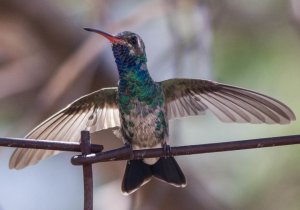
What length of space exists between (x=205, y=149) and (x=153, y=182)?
67.4 inches

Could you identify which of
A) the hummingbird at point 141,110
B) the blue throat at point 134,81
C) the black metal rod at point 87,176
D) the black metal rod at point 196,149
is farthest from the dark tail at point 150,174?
the black metal rod at point 87,176

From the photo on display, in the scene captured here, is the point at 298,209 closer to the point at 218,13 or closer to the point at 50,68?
the point at 218,13

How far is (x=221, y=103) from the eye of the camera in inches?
106

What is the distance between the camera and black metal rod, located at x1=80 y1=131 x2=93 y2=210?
1.60m

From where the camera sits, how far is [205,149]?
162cm

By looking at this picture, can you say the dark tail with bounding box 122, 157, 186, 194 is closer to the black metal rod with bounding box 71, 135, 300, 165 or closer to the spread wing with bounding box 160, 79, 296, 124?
the spread wing with bounding box 160, 79, 296, 124

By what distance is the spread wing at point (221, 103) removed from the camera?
2.31 meters

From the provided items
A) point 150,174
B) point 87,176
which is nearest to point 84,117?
point 150,174

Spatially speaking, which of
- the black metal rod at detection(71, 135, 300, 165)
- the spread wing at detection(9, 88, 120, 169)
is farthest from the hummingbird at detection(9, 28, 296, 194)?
the black metal rod at detection(71, 135, 300, 165)

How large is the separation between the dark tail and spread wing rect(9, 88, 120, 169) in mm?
280

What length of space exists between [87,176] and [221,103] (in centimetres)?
115

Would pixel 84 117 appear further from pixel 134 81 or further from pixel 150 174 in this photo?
pixel 150 174

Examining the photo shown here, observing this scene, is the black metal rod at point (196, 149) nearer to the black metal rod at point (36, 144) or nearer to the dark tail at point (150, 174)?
Result: the black metal rod at point (36, 144)

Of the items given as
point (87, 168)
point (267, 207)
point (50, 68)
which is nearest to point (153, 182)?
point (267, 207)
